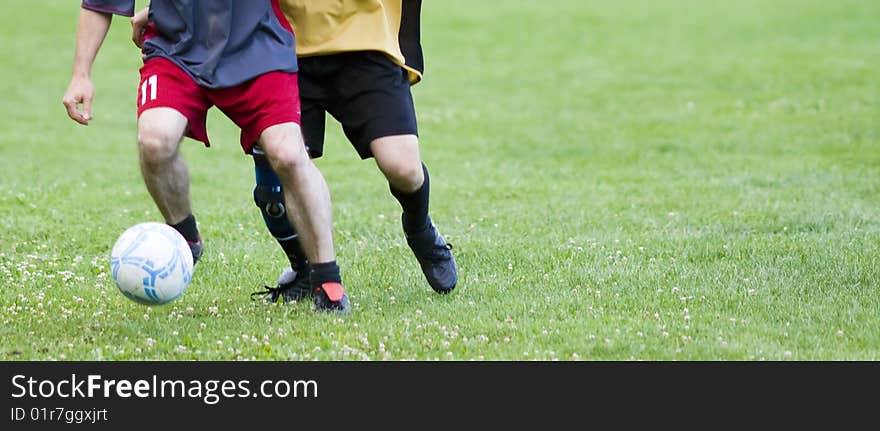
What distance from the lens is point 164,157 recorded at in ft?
18.5

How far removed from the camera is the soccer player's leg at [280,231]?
6.31 metres

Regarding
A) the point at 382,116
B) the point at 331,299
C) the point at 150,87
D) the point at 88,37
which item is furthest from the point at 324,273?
the point at 88,37

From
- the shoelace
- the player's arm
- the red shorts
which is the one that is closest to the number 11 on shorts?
the red shorts

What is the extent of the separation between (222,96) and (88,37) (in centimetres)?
69

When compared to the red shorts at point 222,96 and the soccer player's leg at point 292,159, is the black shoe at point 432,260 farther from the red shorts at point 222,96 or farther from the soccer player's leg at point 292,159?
the red shorts at point 222,96

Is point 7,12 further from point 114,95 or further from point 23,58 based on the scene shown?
point 114,95

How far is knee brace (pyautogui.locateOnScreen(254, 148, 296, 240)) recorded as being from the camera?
6289mm

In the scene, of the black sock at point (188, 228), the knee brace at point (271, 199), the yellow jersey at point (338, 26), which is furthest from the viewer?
the knee brace at point (271, 199)

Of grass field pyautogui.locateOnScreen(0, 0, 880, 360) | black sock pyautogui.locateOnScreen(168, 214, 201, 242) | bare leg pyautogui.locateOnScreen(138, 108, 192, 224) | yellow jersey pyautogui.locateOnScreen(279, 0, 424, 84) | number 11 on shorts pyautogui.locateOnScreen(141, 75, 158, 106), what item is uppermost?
yellow jersey pyautogui.locateOnScreen(279, 0, 424, 84)

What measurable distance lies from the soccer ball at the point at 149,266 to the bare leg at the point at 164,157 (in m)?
0.33

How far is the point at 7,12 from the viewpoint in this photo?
24594 mm

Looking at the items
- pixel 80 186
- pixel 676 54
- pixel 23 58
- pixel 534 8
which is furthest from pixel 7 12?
pixel 80 186

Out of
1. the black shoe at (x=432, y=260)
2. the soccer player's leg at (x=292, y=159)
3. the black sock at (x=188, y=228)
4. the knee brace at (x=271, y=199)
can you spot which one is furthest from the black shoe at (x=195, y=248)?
the black shoe at (x=432, y=260)

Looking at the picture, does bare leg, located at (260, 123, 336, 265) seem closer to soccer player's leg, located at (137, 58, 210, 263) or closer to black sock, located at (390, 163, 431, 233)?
soccer player's leg, located at (137, 58, 210, 263)
